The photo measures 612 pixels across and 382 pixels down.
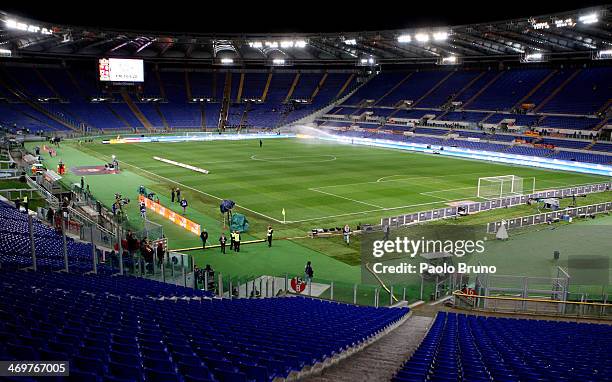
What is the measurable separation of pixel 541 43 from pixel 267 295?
67099 millimetres

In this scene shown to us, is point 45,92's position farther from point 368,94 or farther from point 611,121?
point 611,121

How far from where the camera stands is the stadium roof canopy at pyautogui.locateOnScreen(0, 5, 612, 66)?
65.9 meters

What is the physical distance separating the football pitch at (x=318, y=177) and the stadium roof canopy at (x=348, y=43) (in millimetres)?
17476

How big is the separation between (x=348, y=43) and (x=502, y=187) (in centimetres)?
5635

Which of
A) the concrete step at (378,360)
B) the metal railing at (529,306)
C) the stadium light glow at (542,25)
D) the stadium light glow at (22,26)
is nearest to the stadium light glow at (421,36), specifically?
the stadium light glow at (542,25)

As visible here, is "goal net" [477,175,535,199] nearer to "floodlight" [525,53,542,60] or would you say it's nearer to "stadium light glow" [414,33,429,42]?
"stadium light glow" [414,33,429,42]

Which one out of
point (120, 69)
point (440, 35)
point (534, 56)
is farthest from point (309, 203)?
point (120, 69)

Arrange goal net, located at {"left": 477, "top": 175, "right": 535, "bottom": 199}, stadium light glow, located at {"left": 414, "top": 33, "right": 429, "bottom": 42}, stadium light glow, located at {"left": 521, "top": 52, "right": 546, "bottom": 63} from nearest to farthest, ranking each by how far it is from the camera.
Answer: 1. goal net, located at {"left": 477, "top": 175, "right": 535, "bottom": 199}
2. stadium light glow, located at {"left": 414, "top": 33, "right": 429, "bottom": 42}
3. stadium light glow, located at {"left": 521, "top": 52, "right": 546, "bottom": 63}

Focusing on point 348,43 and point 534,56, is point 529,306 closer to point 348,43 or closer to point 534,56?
point 534,56

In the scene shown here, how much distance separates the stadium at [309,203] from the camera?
978 cm

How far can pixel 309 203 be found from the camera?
129 feet

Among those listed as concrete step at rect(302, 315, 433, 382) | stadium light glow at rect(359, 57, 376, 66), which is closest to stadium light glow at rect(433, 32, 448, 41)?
stadium light glow at rect(359, 57, 376, 66)

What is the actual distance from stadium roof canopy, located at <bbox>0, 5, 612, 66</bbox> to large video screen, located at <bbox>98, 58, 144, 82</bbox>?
13.0 feet

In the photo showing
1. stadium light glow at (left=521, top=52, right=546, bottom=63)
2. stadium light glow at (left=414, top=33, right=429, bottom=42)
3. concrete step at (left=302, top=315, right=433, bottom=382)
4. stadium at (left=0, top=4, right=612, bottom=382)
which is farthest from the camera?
stadium light glow at (left=521, top=52, right=546, bottom=63)
